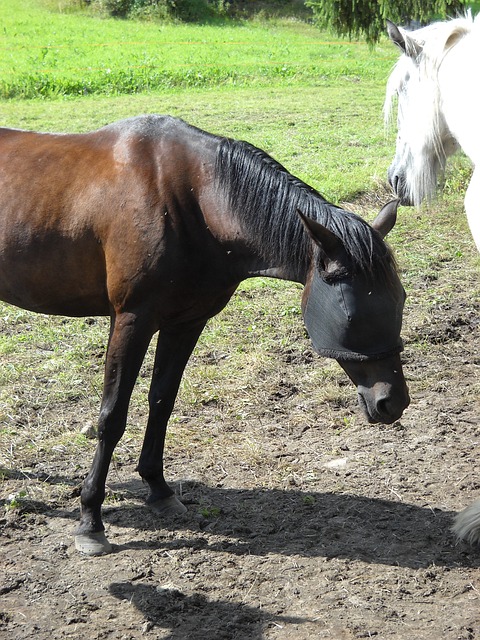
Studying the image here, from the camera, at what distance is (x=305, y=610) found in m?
2.91

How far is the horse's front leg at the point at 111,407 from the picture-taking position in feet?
10.4

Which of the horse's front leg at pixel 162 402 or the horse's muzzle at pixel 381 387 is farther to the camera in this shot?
the horse's front leg at pixel 162 402

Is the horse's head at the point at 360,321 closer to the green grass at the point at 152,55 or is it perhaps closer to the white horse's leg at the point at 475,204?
the white horse's leg at the point at 475,204

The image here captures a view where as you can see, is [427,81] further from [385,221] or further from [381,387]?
[381,387]

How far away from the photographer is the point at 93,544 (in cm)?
330

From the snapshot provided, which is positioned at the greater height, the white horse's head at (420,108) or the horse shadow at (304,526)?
the white horse's head at (420,108)

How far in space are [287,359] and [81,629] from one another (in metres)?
2.57

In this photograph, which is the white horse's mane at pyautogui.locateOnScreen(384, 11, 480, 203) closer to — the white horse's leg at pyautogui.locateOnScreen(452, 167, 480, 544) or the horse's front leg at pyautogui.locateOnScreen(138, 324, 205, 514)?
the white horse's leg at pyautogui.locateOnScreen(452, 167, 480, 544)

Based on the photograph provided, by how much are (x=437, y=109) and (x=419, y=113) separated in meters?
0.10

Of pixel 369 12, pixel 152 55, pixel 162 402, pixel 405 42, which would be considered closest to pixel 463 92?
pixel 405 42

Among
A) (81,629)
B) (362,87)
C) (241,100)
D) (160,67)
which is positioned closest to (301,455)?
(81,629)

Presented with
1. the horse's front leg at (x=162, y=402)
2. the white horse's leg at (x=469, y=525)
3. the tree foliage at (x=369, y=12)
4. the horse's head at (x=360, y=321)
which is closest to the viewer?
the horse's head at (x=360, y=321)

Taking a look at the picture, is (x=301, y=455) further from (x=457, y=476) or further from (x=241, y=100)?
(x=241, y=100)

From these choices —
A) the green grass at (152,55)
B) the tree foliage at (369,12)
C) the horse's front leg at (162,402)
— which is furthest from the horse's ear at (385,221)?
the green grass at (152,55)
